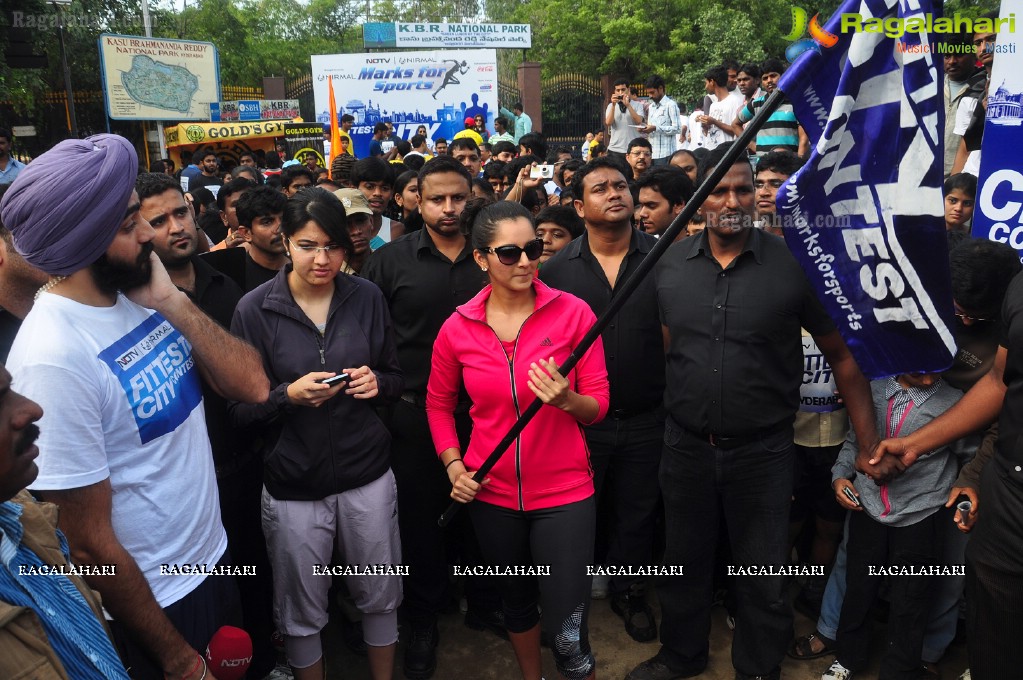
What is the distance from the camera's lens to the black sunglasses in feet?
9.45

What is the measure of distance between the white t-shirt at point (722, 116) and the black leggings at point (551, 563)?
7.58 metres

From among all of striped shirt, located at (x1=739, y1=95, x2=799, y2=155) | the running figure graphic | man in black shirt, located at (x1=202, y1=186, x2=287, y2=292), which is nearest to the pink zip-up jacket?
man in black shirt, located at (x1=202, y1=186, x2=287, y2=292)

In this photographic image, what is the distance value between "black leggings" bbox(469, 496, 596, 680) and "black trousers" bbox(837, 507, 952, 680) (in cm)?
120

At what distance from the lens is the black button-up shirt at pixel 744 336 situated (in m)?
2.95

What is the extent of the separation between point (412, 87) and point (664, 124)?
1688cm

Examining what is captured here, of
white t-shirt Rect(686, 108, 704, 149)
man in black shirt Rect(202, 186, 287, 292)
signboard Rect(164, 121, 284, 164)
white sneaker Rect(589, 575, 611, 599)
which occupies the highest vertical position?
signboard Rect(164, 121, 284, 164)

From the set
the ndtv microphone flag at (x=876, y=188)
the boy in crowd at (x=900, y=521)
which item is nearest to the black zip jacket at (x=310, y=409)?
the ndtv microphone flag at (x=876, y=188)

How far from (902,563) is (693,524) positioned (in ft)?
2.79

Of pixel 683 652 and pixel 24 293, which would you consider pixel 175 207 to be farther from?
pixel 683 652

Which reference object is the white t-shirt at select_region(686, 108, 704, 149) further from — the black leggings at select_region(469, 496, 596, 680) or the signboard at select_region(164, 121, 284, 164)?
the signboard at select_region(164, 121, 284, 164)

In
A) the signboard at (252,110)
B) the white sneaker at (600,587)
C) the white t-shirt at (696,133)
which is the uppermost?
the signboard at (252,110)

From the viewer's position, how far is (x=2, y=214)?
6.54 ft

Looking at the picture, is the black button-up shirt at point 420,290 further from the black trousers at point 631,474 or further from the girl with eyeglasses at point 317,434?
the black trousers at point 631,474

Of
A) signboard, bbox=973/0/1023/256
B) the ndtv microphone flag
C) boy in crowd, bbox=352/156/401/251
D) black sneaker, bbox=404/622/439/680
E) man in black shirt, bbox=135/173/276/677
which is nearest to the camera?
the ndtv microphone flag
